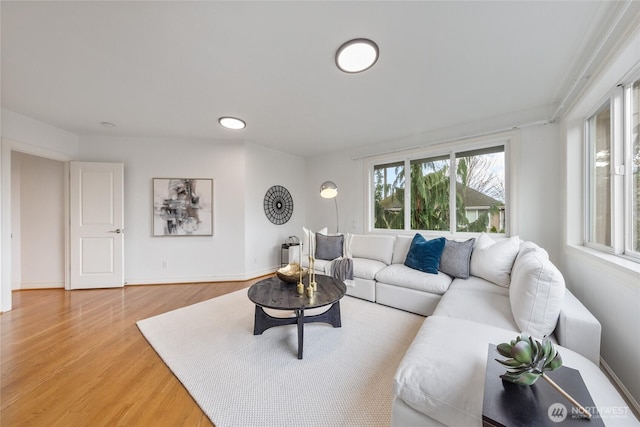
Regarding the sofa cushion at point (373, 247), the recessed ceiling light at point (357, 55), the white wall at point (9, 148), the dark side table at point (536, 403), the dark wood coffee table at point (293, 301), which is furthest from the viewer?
the sofa cushion at point (373, 247)

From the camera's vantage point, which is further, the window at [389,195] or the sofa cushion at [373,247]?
the window at [389,195]

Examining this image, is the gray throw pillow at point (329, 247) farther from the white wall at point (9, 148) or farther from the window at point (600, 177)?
the white wall at point (9, 148)

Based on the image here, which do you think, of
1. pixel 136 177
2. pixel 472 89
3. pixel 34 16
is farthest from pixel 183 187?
pixel 472 89

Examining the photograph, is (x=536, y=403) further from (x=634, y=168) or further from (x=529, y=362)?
(x=634, y=168)

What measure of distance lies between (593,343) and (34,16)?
3.88 m

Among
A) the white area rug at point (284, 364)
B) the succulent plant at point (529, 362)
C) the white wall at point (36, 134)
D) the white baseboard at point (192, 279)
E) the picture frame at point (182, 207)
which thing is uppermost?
the white wall at point (36, 134)

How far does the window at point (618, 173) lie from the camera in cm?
157

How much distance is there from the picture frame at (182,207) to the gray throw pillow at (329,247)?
1.89 m

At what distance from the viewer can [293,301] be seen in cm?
186

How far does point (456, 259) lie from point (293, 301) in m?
1.92

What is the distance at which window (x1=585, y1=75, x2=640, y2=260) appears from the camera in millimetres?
1574

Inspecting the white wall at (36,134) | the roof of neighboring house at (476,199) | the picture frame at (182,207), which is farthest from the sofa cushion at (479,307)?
the white wall at (36,134)

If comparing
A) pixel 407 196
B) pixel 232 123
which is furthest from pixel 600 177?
pixel 232 123

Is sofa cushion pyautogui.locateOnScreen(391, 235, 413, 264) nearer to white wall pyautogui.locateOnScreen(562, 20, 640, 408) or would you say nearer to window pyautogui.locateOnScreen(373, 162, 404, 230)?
window pyautogui.locateOnScreen(373, 162, 404, 230)
